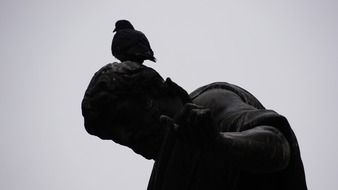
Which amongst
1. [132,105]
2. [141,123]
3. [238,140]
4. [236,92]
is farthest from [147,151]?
[238,140]

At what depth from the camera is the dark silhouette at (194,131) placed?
2.68 m

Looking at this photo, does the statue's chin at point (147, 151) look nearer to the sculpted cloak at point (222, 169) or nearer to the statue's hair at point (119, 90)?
the sculpted cloak at point (222, 169)

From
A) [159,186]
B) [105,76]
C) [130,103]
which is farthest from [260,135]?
[105,76]

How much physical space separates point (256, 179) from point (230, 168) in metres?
0.21

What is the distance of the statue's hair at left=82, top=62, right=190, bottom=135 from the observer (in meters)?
3.65

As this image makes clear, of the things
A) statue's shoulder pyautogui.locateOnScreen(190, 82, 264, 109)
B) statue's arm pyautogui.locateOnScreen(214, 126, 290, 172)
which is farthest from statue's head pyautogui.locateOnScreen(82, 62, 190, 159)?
statue's arm pyautogui.locateOnScreen(214, 126, 290, 172)

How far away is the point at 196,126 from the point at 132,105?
1.26 m

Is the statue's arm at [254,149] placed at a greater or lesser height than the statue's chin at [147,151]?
greater

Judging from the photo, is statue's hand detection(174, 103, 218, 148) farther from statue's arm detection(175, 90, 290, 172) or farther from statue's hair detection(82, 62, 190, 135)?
statue's hair detection(82, 62, 190, 135)

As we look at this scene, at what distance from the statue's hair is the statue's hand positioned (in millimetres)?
1104

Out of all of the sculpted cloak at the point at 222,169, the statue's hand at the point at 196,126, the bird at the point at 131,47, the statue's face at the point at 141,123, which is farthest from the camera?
the bird at the point at 131,47

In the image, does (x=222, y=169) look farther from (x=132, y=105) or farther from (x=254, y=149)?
(x=132, y=105)

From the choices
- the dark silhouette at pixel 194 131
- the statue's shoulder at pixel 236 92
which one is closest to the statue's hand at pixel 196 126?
the dark silhouette at pixel 194 131

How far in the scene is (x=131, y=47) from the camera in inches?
157
